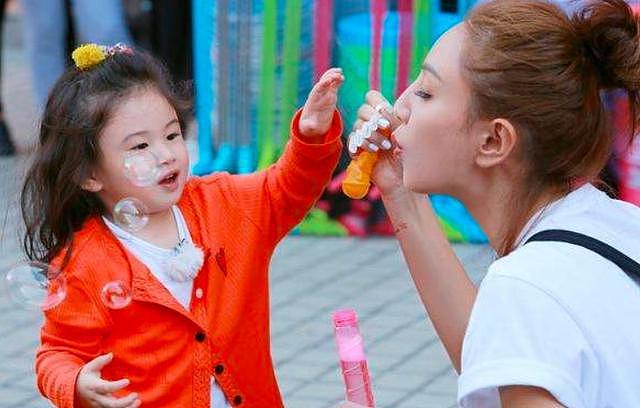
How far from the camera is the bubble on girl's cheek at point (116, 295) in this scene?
2465mm

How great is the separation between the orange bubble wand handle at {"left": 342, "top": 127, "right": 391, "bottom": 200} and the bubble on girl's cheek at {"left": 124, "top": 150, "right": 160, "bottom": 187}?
0.35 m

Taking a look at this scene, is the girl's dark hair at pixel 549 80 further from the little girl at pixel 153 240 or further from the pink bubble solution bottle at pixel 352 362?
the little girl at pixel 153 240

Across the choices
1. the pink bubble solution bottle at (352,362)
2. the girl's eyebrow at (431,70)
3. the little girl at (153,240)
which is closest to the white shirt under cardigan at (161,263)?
the little girl at (153,240)

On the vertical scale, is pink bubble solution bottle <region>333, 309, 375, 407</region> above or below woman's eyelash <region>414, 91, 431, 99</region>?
below

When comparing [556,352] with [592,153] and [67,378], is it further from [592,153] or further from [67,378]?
[67,378]

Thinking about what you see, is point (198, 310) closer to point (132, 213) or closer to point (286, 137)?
point (132, 213)

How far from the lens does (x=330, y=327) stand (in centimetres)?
465

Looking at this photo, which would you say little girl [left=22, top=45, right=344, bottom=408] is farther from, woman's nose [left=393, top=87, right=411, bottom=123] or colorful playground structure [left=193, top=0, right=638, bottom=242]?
colorful playground structure [left=193, top=0, right=638, bottom=242]

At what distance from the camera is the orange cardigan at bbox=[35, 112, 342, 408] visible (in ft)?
8.23

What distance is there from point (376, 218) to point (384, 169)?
3.27 meters

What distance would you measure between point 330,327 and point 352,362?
228cm

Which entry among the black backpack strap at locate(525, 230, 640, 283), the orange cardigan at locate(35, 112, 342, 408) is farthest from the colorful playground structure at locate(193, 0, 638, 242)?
the black backpack strap at locate(525, 230, 640, 283)

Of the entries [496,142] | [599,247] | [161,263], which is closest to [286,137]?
[161,263]

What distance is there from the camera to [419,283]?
2.30 metres
